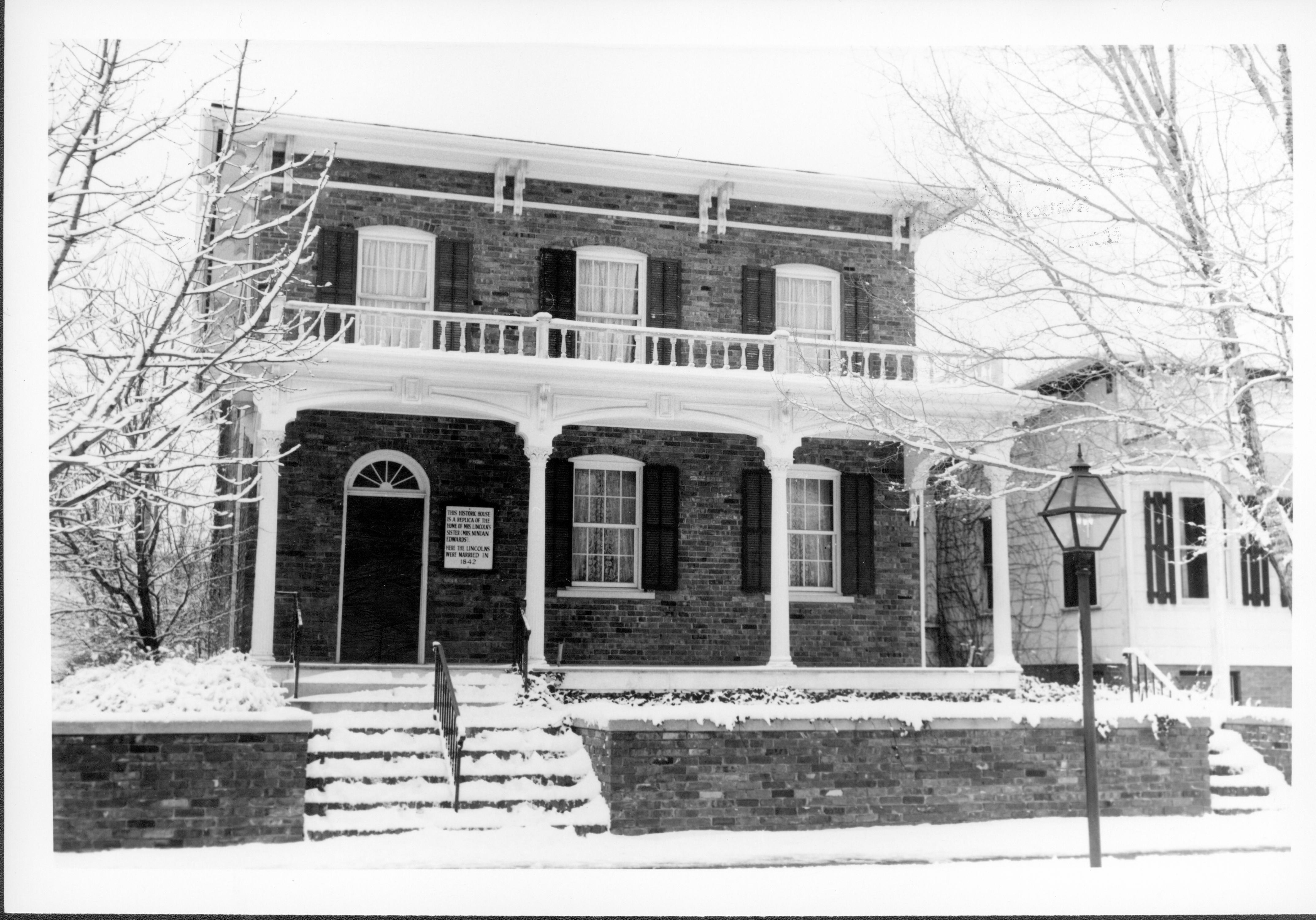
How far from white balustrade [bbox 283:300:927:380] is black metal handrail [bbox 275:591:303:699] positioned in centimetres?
249

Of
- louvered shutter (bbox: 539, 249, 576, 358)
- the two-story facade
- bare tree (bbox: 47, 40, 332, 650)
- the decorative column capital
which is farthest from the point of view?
louvered shutter (bbox: 539, 249, 576, 358)

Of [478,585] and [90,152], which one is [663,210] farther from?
[90,152]

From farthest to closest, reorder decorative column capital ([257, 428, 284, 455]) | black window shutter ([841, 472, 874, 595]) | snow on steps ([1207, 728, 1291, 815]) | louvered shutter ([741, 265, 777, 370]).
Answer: louvered shutter ([741, 265, 777, 370]), black window shutter ([841, 472, 874, 595]), decorative column capital ([257, 428, 284, 455]), snow on steps ([1207, 728, 1291, 815])

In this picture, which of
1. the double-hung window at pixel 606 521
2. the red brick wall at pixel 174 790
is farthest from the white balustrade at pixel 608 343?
the red brick wall at pixel 174 790

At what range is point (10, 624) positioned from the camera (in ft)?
28.3

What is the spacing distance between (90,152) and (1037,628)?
12221 mm

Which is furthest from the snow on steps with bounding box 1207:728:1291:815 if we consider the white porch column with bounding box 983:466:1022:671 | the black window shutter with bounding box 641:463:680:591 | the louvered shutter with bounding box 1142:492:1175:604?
the black window shutter with bounding box 641:463:680:591

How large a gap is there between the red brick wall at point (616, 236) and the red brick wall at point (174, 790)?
563 cm

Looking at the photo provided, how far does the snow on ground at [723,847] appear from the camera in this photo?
8758 millimetres

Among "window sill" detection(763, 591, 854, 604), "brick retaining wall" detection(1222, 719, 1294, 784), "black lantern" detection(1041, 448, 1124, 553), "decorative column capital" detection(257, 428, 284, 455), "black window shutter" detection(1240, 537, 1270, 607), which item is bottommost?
"brick retaining wall" detection(1222, 719, 1294, 784)

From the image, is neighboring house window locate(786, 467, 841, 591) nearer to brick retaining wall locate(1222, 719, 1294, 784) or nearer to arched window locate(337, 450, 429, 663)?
arched window locate(337, 450, 429, 663)

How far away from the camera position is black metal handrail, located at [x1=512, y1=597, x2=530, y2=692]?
11.9m

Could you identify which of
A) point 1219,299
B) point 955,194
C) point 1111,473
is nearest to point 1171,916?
point 1111,473

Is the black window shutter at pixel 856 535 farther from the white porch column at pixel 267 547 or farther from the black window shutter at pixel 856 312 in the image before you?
the white porch column at pixel 267 547
